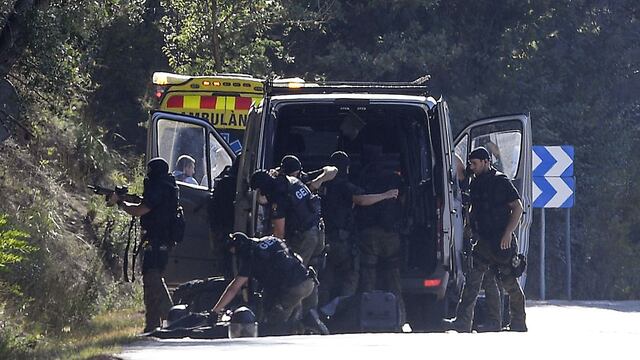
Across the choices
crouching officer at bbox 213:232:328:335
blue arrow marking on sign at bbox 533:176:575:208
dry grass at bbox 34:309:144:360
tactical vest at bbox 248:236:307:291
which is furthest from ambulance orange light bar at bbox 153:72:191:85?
blue arrow marking on sign at bbox 533:176:575:208

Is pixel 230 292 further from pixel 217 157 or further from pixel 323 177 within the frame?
pixel 217 157

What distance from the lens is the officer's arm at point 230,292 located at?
1229 cm

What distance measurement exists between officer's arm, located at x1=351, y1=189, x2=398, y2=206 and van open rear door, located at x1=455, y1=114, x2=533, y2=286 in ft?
4.29

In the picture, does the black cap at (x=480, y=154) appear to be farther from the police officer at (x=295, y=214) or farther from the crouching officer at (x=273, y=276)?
the crouching officer at (x=273, y=276)

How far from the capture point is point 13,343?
1116cm

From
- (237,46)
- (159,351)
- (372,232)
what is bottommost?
(159,351)

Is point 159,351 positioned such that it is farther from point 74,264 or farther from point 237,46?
point 237,46

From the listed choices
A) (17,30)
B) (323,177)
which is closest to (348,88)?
(323,177)

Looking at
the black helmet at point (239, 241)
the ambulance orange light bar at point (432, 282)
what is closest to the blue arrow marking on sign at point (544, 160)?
the ambulance orange light bar at point (432, 282)

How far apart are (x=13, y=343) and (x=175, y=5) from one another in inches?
445

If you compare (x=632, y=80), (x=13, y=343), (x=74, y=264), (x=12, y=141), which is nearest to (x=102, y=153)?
(x=12, y=141)

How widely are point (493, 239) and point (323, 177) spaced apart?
173 centimetres

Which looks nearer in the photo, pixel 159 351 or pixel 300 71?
pixel 159 351

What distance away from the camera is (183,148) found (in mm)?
14562
